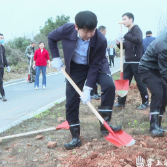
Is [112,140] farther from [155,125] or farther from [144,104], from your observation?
[144,104]

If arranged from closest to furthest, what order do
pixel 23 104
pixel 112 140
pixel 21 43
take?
pixel 112 140, pixel 23 104, pixel 21 43

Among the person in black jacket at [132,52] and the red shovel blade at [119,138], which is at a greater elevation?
the person in black jacket at [132,52]

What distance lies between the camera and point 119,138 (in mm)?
3250

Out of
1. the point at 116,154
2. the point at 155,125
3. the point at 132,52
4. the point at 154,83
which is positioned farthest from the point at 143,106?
→ the point at 116,154

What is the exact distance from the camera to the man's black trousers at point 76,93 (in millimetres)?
3372

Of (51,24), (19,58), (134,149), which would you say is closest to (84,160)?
(134,149)

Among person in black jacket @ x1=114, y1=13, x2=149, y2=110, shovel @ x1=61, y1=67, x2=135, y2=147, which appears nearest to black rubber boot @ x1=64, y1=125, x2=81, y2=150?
shovel @ x1=61, y1=67, x2=135, y2=147

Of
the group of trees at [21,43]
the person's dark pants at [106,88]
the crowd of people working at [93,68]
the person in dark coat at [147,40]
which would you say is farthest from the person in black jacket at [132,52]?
the group of trees at [21,43]

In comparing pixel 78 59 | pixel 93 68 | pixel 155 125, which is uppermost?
pixel 78 59

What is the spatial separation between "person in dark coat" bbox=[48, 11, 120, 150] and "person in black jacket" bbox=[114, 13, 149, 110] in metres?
2.13

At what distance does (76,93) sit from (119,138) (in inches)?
32.0

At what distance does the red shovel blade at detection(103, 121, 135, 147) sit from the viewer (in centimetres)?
317

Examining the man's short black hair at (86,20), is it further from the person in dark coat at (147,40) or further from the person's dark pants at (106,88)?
the person in dark coat at (147,40)

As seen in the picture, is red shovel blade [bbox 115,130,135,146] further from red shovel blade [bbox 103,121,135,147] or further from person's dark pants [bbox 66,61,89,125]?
person's dark pants [bbox 66,61,89,125]
